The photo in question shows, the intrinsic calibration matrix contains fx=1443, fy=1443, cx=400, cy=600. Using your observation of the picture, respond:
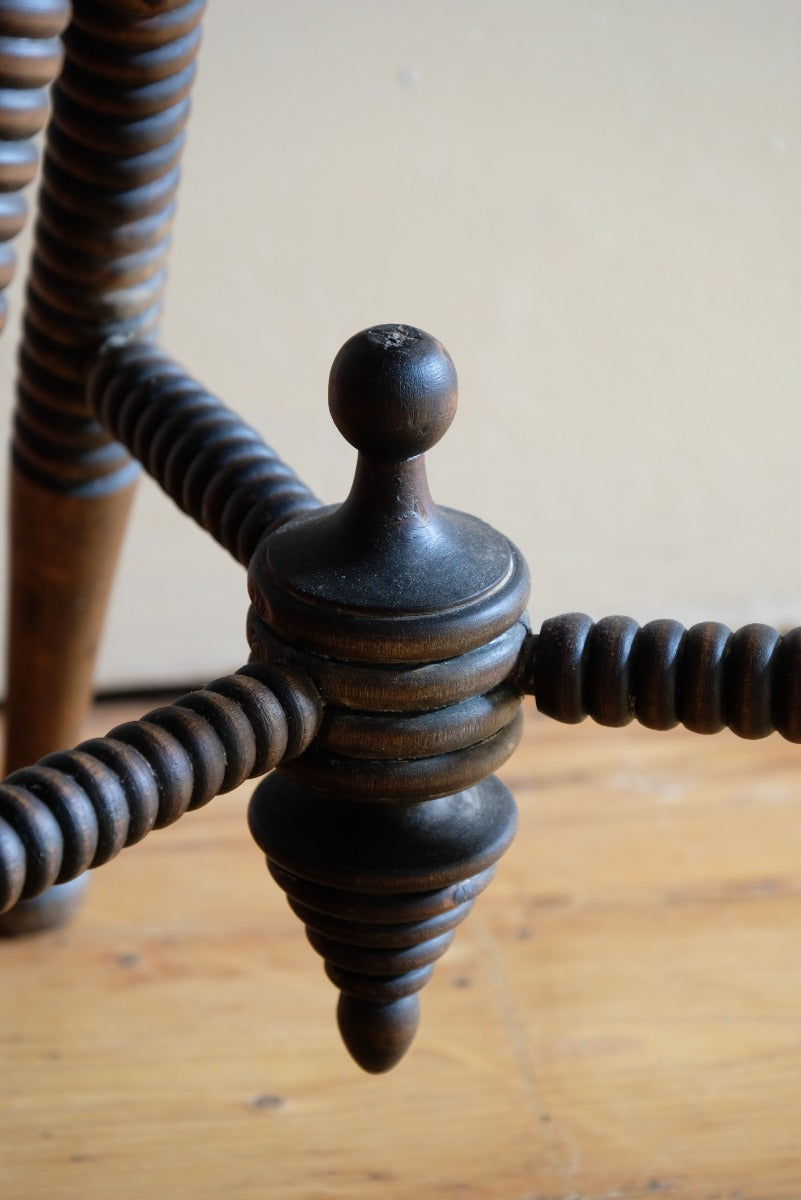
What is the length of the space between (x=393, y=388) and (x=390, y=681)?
0.25 feet

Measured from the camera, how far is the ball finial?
379 mm

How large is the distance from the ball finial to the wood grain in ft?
1.17

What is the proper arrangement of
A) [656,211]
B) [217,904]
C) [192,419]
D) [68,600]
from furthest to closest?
1. [656,211]
2. [217,904]
3. [68,600]
4. [192,419]

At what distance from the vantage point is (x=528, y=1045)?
0.68 meters

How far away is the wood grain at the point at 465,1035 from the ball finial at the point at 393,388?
1.17 feet

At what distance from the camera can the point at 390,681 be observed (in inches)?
15.1

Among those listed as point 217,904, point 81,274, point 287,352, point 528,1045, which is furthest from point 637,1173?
point 287,352

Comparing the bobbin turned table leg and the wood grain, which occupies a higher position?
the bobbin turned table leg

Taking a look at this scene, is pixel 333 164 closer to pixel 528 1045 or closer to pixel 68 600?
pixel 68 600

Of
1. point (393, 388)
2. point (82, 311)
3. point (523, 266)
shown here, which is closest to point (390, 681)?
point (393, 388)

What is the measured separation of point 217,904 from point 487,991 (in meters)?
0.16

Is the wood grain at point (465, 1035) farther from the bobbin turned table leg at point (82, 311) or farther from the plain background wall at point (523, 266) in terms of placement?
the plain background wall at point (523, 266)

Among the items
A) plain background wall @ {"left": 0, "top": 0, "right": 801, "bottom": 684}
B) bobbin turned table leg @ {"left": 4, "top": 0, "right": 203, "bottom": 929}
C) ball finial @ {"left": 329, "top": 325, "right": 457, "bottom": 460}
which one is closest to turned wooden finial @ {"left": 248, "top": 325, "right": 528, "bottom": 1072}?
ball finial @ {"left": 329, "top": 325, "right": 457, "bottom": 460}

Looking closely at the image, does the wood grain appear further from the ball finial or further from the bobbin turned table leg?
the ball finial
